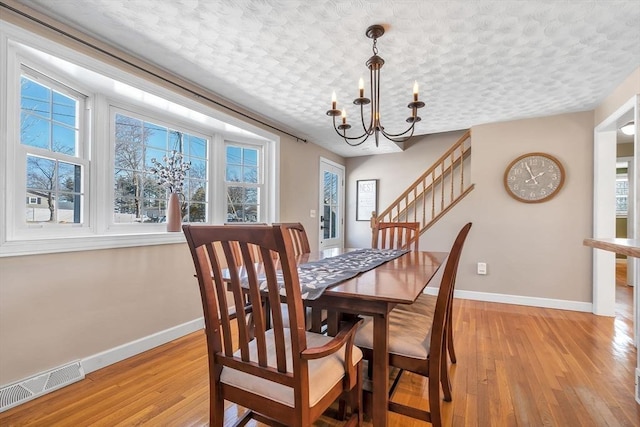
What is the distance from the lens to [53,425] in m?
1.50

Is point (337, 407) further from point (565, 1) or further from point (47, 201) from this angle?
point (565, 1)

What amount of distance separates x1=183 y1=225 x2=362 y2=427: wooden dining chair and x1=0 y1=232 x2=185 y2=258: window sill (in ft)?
4.40

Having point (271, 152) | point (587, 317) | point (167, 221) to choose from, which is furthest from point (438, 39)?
point (587, 317)

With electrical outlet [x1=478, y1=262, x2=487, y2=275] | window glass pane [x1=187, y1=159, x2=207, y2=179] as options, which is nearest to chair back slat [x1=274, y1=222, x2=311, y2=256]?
window glass pane [x1=187, y1=159, x2=207, y2=179]

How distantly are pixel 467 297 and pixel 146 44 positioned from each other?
13.9 ft

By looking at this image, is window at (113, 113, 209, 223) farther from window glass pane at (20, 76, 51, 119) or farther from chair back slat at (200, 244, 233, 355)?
chair back slat at (200, 244, 233, 355)

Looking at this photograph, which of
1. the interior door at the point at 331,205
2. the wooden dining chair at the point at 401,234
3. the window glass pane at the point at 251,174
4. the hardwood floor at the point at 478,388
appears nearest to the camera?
the hardwood floor at the point at 478,388

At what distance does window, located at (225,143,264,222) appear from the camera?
3365mm

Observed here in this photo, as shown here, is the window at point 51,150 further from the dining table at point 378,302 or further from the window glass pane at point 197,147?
the dining table at point 378,302

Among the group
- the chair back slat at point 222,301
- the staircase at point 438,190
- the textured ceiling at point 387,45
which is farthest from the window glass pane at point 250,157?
the chair back slat at point 222,301

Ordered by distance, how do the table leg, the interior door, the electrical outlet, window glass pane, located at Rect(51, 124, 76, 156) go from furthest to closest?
the interior door → the electrical outlet → window glass pane, located at Rect(51, 124, 76, 156) → the table leg

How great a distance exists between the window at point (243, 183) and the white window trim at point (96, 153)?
116 mm

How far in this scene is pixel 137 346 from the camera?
229 centimetres

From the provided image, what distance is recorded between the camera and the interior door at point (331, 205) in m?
4.82
